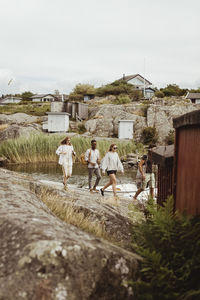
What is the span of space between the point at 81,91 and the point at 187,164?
64012mm

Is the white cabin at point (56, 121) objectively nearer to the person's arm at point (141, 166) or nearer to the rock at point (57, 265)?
the person's arm at point (141, 166)

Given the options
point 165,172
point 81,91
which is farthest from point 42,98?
point 165,172

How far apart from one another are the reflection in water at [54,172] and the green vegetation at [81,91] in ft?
126

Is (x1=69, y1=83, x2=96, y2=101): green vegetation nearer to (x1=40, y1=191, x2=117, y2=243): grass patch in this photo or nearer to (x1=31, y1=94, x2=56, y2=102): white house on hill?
(x1=31, y1=94, x2=56, y2=102): white house on hill

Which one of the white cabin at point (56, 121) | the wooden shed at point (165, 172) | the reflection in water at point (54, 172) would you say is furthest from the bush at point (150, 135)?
the wooden shed at point (165, 172)

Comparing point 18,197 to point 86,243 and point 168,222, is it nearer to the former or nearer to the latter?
point 86,243

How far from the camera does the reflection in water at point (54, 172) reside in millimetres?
20869

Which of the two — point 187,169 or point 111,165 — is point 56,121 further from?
point 187,169

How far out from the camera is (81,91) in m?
67.2

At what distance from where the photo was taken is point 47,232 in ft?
10.6

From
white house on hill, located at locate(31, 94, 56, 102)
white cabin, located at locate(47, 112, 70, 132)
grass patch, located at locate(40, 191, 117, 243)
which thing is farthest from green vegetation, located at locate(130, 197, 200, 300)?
white house on hill, located at locate(31, 94, 56, 102)

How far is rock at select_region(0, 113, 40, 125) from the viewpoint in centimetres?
3886

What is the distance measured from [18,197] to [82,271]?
2256 mm

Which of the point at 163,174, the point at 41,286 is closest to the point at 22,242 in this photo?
the point at 41,286
